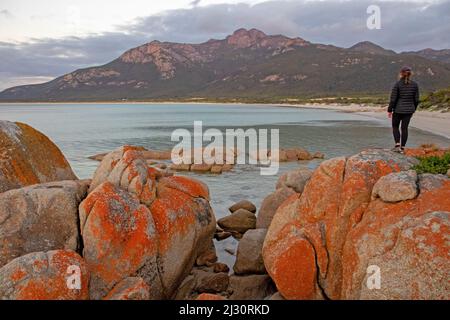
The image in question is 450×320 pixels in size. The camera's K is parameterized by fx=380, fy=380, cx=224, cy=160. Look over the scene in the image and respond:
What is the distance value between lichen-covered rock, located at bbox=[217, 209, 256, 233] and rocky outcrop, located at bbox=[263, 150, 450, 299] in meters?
4.82

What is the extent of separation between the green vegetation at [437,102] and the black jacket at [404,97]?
145 feet

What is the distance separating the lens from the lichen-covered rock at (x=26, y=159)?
10.2 m

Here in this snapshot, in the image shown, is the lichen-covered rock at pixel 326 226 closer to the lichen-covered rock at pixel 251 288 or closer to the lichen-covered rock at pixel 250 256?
the lichen-covered rock at pixel 251 288

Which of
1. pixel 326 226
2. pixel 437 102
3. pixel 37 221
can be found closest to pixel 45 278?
pixel 37 221

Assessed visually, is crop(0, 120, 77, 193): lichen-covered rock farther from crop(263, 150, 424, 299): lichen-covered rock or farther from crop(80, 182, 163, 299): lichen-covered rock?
crop(263, 150, 424, 299): lichen-covered rock

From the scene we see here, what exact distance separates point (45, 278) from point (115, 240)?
1507 mm

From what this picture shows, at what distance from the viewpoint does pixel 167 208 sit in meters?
8.67

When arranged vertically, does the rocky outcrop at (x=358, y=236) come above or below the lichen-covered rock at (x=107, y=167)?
below

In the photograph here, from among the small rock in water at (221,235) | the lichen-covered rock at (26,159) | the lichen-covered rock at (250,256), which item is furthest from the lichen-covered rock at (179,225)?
the lichen-covered rock at (26,159)

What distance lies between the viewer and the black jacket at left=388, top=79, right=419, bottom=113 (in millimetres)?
11188

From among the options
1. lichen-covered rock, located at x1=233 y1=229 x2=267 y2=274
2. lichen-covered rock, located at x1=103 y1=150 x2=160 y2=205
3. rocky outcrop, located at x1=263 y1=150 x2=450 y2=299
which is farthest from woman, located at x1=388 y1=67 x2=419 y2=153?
lichen-covered rock, located at x1=103 y1=150 x2=160 y2=205

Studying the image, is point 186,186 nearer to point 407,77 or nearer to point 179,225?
point 179,225

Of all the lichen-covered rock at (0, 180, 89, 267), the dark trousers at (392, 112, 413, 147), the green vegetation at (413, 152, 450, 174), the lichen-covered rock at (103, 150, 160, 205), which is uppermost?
the dark trousers at (392, 112, 413, 147)
